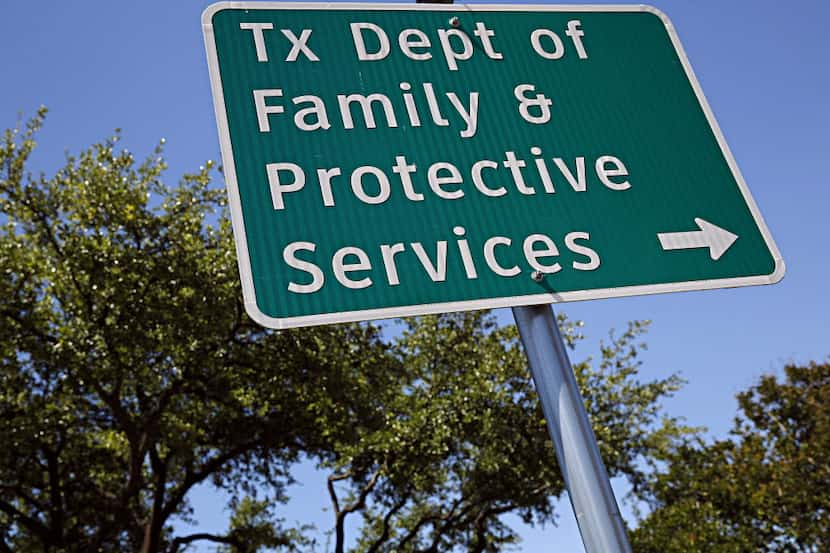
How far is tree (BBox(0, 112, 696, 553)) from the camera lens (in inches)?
512

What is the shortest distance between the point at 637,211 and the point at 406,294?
0.66 metres

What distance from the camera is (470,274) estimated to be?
1685mm

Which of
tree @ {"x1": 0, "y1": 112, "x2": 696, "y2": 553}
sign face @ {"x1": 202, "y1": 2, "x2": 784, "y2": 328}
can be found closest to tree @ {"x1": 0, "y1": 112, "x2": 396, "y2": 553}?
tree @ {"x1": 0, "y1": 112, "x2": 696, "y2": 553}

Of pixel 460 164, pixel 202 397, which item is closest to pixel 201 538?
pixel 202 397

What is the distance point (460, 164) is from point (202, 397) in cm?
1373

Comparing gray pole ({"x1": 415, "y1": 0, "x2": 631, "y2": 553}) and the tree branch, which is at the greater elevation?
the tree branch

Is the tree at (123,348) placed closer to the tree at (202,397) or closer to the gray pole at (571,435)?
the tree at (202,397)

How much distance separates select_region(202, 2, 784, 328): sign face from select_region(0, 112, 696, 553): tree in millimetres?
11593

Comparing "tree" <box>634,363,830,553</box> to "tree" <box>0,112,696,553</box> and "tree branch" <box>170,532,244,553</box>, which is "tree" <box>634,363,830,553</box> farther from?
"tree branch" <box>170,532,244,553</box>

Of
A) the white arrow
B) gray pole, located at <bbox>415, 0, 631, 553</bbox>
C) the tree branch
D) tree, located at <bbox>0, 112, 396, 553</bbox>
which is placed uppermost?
tree, located at <bbox>0, 112, 396, 553</bbox>

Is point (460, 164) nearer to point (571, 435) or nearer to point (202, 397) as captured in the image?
point (571, 435)

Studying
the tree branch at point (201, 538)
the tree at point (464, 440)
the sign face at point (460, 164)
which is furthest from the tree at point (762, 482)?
the sign face at point (460, 164)

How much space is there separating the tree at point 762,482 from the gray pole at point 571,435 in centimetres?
2115

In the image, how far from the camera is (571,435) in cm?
157
